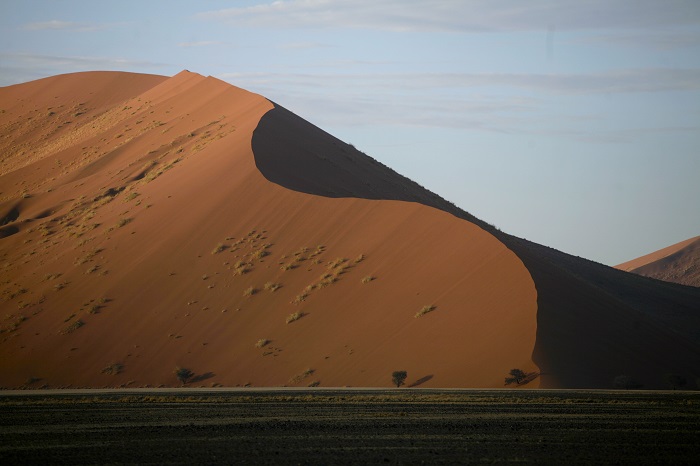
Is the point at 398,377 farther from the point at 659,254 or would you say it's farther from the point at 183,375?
the point at 659,254

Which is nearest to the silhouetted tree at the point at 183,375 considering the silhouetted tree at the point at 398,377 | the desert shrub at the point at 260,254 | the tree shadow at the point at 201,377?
the tree shadow at the point at 201,377

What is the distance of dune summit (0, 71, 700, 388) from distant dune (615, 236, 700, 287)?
52015mm

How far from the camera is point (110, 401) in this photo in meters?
23.2

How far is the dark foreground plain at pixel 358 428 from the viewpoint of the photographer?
43.3 feet

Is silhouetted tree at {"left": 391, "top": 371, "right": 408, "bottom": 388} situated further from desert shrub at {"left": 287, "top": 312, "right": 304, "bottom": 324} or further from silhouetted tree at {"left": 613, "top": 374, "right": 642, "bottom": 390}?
silhouetted tree at {"left": 613, "top": 374, "right": 642, "bottom": 390}

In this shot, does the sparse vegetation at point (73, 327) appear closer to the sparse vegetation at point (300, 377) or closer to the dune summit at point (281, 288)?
the dune summit at point (281, 288)

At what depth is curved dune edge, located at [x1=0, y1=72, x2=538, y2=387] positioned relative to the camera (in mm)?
29455

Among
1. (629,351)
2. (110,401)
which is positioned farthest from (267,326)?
(629,351)

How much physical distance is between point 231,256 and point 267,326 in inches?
226

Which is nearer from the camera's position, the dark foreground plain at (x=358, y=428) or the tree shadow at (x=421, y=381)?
the dark foreground plain at (x=358, y=428)

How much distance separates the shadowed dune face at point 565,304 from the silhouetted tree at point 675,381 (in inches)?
10.4

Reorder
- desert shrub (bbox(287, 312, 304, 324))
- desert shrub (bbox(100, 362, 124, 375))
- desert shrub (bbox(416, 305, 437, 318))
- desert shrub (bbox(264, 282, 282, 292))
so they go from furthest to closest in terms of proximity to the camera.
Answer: desert shrub (bbox(264, 282, 282, 292)), desert shrub (bbox(287, 312, 304, 324)), desert shrub (bbox(100, 362, 124, 375)), desert shrub (bbox(416, 305, 437, 318))

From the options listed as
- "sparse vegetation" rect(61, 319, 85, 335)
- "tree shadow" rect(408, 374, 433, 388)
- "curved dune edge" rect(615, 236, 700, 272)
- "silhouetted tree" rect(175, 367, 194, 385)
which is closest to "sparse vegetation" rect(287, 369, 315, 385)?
"tree shadow" rect(408, 374, 433, 388)

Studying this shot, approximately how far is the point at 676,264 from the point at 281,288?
8448cm
